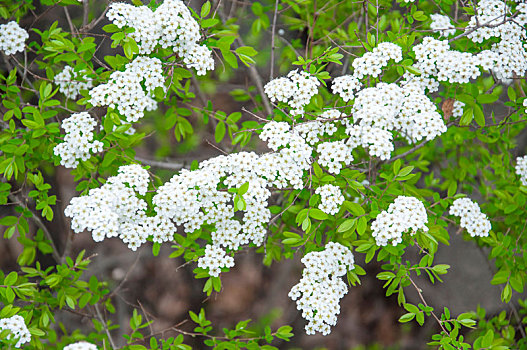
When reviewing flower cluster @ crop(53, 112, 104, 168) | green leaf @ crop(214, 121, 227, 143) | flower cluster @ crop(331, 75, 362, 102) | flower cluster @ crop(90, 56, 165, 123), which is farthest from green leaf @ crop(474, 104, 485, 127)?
flower cluster @ crop(53, 112, 104, 168)

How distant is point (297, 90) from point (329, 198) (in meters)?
0.54

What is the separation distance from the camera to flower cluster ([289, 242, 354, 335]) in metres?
2.27

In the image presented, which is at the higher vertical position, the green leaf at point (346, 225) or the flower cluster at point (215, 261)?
the green leaf at point (346, 225)

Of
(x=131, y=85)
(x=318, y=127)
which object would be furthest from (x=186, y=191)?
(x=318, y=127)

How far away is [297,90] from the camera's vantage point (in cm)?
245

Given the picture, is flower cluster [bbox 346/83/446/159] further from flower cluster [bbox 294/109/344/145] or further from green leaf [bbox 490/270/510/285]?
green leaf [bbox 490/270/510/285]

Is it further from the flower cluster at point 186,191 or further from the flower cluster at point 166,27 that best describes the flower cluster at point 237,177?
the flower cluster at point 166,27

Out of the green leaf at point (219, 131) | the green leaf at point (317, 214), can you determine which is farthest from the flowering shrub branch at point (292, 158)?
the green leaf at point (219, 131)

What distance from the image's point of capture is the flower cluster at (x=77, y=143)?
245cm

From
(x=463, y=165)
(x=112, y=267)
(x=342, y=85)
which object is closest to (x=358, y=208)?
(x=342, y=85)

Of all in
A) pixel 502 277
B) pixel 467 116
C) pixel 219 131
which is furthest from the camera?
pixel 219 131

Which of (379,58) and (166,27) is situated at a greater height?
(166,27)

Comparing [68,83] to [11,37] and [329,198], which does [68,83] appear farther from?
[329,198]

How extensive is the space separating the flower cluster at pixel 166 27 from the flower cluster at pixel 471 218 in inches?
58.5
